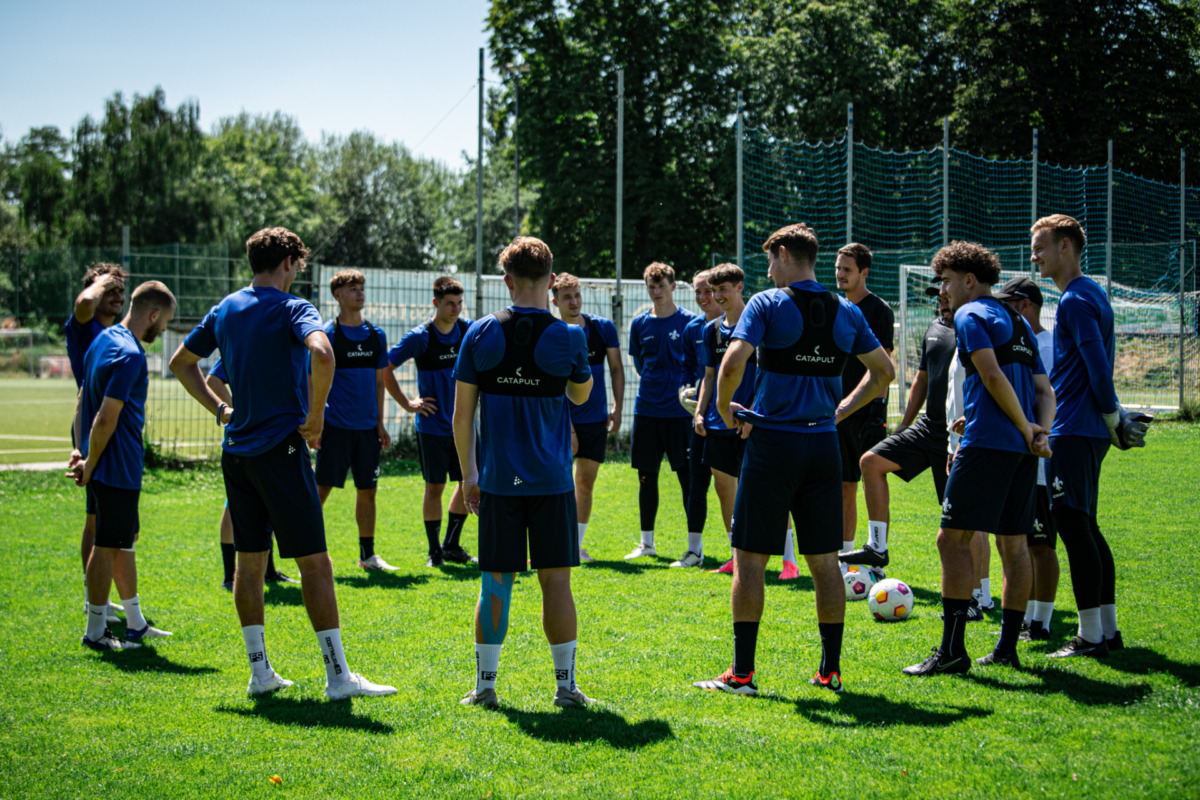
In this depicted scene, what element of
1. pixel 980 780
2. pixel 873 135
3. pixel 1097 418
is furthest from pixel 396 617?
pixel 873 135

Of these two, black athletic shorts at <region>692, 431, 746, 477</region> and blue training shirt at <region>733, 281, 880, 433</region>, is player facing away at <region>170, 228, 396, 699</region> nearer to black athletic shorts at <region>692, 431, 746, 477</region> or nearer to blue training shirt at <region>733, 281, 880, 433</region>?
blue training shirt at <region>733, 281, 880, 433</region>

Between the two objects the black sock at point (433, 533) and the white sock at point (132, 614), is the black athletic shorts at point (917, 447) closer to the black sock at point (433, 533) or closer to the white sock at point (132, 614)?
the black sock at point (433, 533)

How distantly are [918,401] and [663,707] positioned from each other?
3059 millimetres

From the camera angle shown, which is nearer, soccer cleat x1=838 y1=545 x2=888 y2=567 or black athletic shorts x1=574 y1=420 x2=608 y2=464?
soccer cleat x1=838 y1=545 x2=888 y2=567

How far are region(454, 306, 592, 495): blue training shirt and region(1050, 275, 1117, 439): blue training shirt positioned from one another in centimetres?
256

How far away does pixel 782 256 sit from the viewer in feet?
14.8

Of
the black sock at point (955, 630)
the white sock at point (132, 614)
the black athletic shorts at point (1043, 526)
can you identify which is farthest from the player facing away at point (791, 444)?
the white sock at point (132, 614)

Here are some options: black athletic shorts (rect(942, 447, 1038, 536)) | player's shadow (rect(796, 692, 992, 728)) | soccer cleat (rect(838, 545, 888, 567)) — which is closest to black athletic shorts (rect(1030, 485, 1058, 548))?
black athletic shorts (rect(942, 447, 1038, 536))

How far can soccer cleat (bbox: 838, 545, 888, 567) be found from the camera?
6.61 metres

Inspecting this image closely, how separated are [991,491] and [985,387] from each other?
52cm

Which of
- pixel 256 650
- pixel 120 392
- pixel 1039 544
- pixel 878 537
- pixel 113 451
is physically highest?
pixel 120 392

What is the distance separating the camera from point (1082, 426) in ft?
15.8

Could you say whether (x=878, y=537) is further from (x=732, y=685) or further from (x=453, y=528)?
(x=453, y=528)

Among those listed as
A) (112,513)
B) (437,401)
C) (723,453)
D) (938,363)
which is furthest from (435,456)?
(938,363)
